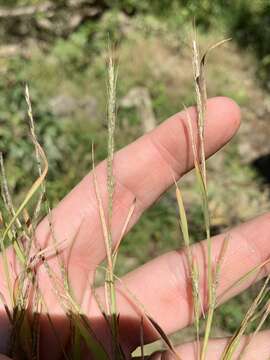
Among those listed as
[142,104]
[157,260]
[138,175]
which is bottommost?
[157,260]

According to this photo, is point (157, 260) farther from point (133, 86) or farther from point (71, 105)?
point (133, 86)

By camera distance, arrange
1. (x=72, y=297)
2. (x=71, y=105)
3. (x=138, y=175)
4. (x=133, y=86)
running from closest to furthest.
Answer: (x=72, y=297)
(x=138, y=175)
(x=71, y=105)
(x=133, y=86)

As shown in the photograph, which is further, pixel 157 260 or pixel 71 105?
pixel 71 105

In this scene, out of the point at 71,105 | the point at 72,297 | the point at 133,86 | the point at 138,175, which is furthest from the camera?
the point at 133,86

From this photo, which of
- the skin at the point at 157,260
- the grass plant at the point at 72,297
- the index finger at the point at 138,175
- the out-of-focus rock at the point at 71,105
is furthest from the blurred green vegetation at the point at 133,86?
the grass plant at the point at 72,297

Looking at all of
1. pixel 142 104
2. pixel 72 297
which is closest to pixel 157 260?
pixel 72 297

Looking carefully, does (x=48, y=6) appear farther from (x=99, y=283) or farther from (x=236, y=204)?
(x=99, y=283)

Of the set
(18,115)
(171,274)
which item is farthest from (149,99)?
(171,274)

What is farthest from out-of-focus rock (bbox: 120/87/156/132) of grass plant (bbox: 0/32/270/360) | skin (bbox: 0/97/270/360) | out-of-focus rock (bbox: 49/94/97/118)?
grass plant (bbox: 0/32/270/360)
